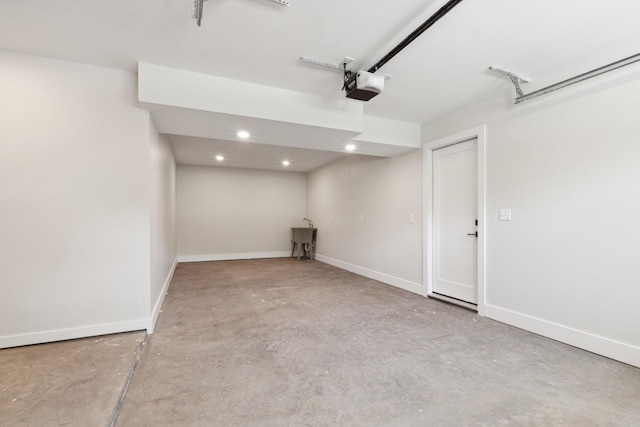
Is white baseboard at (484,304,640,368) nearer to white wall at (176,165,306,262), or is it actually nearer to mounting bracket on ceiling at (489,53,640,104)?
mounting bracket on ceiling at (489,53,640,104)

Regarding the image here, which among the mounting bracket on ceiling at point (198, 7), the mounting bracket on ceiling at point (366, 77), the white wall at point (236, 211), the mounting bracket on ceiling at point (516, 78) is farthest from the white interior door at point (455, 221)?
the white wall at point (236, 211)

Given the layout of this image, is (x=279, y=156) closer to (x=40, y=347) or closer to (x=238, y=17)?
(x=238, y=17)

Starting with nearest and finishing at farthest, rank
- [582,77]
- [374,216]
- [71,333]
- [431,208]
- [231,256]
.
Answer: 1. [582,77]
2. [71,333]
3. [431,208]
4. [374,216]
5. [231,256]

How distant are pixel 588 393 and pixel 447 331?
1110mm

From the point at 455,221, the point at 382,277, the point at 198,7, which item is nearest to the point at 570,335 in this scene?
the point at 455,221

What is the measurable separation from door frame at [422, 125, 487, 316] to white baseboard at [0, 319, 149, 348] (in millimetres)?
3477

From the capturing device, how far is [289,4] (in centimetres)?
186

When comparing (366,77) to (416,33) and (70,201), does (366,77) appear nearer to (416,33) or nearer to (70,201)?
A: (416,33)

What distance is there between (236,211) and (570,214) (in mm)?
6710

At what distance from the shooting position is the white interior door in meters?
3.57

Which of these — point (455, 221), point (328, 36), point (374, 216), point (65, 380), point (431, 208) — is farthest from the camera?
point (374, 216)

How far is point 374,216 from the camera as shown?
525 cm

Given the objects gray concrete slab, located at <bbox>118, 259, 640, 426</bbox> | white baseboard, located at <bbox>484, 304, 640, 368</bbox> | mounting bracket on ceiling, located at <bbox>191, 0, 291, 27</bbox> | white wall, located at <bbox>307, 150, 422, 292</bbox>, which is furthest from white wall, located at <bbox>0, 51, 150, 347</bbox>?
white baseboard, located at <bbox>484, 304, 640, 368</bbox>

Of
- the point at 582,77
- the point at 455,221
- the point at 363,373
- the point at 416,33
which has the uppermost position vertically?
the point at 416,33
